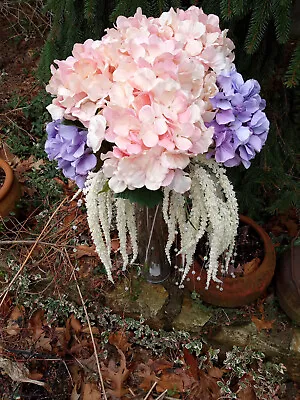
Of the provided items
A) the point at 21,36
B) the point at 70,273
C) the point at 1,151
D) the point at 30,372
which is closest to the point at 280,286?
the point at 70,273

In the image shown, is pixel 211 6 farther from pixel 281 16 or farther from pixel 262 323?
pixel 262 323

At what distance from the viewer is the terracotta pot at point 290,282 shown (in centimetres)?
161

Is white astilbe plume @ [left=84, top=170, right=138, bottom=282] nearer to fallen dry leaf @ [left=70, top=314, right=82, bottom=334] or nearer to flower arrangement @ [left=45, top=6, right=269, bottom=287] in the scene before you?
flower arrangement @ [left=45, top=6, right=269, bottom=287]

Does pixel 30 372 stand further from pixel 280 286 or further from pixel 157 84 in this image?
pixel 157 84

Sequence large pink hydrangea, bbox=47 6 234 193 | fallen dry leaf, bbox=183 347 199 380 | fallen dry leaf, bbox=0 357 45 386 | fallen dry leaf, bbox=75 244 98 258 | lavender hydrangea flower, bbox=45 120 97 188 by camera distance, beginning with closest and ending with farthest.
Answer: large pink hydrangea, bbox=47 6 234 193, lavender hydrangea flower, bbox=45 120 97 188, fallen dry leaf, bbox=0 357 45 386, fallen dry leaf, bbox=183 347 199 380, fallen dry leaf, bbox=75 244 98 258

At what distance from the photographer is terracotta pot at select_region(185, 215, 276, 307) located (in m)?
1.60

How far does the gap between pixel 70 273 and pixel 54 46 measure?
1017 mm

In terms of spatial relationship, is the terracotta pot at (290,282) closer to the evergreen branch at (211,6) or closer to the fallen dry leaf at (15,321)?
the evergreen branch at (211,6)

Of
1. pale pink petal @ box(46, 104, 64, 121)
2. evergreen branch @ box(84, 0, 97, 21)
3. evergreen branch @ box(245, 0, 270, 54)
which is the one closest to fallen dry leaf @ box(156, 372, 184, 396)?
pale pink petal @ box(46, 104, 64, 121)

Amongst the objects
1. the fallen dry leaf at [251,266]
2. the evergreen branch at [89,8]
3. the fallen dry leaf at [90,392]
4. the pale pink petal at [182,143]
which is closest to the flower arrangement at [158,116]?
the pale pink petal at [182,143]

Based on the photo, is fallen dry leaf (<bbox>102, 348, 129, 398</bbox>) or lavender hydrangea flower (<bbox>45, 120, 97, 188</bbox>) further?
fallen dry leaf (<bbox>102, 348, 129, 398</bbox>)

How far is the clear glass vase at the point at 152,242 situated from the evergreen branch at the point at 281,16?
70 cm

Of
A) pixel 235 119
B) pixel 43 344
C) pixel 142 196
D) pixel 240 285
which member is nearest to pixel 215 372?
pixel 240 285

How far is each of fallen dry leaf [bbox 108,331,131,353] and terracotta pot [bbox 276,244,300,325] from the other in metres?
0.69
